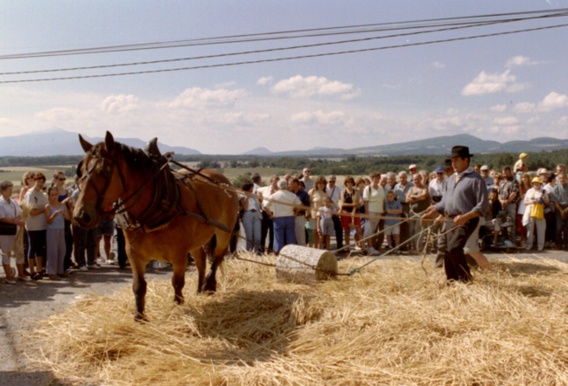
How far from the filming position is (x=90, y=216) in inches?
169

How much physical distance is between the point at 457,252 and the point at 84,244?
6789 millimetres

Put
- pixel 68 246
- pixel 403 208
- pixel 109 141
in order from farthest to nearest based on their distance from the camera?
pixel 403 208, pixel 68 246, pixel 109 141

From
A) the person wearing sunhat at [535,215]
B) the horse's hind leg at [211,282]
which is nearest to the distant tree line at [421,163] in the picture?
the person wearing sunhat at [535,215]

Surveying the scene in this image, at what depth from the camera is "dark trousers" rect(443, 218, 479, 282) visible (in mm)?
5836

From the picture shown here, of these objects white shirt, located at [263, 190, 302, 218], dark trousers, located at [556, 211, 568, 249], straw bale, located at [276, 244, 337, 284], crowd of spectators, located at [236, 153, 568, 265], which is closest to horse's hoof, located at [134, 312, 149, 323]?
straw bale, located at [276, 244, 337, 284]

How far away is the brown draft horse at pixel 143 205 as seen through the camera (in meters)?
4.42

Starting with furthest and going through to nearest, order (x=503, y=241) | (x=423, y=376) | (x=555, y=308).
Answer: (x=503, y=241) < (x=555, y=308) < (x=423, y=376)

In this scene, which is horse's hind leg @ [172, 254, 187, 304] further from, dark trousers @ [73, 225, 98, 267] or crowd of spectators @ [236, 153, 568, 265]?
crowd of spectators @ [236, 153, 568, 265]

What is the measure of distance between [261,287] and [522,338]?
3.25 m

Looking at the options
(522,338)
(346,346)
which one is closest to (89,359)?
(346,346)

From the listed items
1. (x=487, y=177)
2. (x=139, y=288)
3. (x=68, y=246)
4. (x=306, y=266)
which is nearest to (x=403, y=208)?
(x=487, y=177)

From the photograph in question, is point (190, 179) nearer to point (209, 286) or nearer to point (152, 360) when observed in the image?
point (209, 286)

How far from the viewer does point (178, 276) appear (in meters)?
5.43

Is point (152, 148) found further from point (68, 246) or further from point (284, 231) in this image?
point (284, 231)
